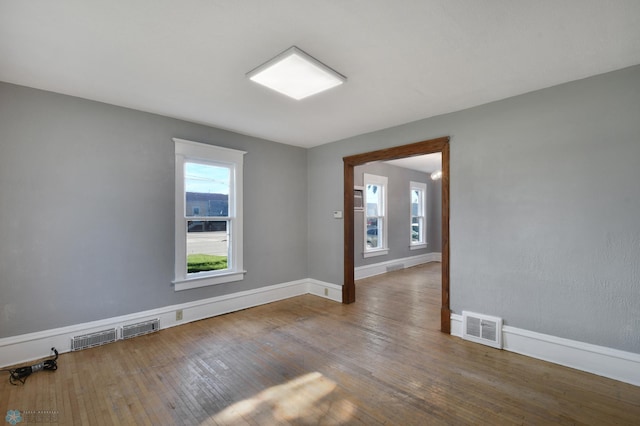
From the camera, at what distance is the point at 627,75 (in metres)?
2.42

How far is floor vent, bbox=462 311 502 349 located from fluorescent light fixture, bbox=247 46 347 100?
297cm

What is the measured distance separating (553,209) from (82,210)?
4.96 m

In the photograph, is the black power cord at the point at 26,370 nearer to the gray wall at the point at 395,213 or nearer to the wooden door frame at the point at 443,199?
the wooden door frame at the point at 443,199

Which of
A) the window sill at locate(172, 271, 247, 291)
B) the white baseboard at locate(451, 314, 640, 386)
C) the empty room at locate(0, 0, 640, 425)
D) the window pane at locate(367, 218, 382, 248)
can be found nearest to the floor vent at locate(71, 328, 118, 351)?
the empty room at locate(0, 0, 640, 425)

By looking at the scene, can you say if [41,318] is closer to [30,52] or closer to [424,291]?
[30,52]

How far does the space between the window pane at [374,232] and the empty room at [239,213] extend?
8.99 feet

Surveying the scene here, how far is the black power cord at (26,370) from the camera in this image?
2404mm

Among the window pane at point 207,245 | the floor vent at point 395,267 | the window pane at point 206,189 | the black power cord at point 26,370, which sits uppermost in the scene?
the window pane at point 206,189

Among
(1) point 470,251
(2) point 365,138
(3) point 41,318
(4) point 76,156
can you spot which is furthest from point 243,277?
(1) point 470,251

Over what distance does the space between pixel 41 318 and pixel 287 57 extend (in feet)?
11.5

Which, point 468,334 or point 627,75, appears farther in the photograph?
point 468,334

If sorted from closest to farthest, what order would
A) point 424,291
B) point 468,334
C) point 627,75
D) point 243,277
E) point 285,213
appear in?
point 627,75, point 468,334, point 243,277, point 285,213, point 424,291

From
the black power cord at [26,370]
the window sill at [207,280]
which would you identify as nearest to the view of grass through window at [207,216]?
the window sill at [207,280]

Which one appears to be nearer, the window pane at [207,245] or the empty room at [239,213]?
the empty room at [239,213]
